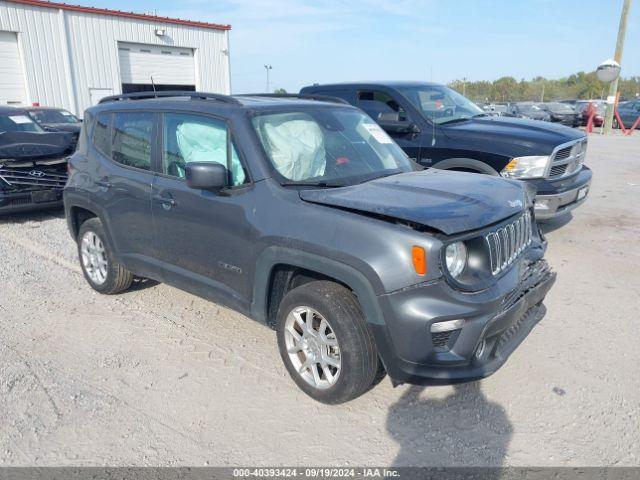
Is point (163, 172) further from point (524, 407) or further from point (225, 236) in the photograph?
point (524, 407)

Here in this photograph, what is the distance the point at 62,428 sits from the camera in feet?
9.92

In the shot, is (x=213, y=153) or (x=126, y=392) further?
(x=213, y=153)

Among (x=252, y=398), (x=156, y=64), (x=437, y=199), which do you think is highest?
(x=156, y=64)

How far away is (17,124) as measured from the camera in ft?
28.8

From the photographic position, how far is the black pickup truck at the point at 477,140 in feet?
19.3

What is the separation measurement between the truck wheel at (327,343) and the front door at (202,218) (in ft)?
1.41

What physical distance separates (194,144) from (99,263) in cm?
185

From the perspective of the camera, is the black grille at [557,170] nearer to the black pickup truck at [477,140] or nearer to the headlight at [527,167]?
the black pickup truck at [477,140]

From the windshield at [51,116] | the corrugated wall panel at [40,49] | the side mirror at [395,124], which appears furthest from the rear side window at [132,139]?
the corrugated wall panel at [40,49]

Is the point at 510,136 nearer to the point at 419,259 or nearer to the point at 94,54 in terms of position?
the point at 419,259

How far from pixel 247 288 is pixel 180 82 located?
23.7 metres

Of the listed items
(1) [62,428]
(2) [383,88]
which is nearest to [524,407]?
(1) [62,428]

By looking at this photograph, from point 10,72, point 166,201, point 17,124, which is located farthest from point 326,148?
point 10,72

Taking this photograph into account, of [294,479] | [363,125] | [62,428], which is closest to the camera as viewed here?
[294,479]
